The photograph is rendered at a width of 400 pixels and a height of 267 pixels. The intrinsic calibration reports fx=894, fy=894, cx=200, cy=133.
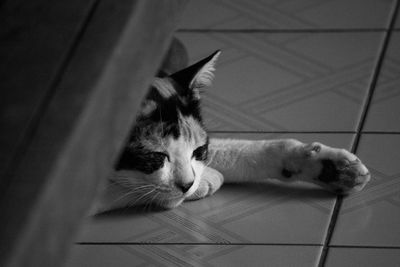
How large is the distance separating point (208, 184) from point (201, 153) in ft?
0.30

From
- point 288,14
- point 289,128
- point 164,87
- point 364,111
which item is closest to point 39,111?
point 164,87

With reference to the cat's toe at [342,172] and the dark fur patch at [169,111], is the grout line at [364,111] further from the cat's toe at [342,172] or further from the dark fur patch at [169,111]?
the dark fur patch at [169,111]

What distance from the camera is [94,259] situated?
1.85 meters

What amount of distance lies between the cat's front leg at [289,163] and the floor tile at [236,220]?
0.13ft

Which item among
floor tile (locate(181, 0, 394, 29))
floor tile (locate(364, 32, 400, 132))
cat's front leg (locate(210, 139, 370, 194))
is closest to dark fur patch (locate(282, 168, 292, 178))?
cat's front leg (locate(210, 139, 370, 194))

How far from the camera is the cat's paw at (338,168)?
194 cm

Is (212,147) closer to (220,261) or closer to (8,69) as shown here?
(220,261)

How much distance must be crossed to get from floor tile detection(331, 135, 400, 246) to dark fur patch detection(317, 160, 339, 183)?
6cm

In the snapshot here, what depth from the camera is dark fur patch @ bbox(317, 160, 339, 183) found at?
196 cm

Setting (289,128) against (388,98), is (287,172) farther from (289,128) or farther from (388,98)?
(388,98)

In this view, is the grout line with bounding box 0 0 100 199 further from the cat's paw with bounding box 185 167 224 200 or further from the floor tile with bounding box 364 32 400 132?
the floor tile with bounding box 364 32 400 132

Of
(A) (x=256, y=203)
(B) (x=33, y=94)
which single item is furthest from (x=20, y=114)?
(A) (x=256, y=203)

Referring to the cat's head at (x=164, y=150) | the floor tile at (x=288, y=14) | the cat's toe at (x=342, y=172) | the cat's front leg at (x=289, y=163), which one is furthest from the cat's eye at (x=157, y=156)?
the floor tile at (x=288, y=14)

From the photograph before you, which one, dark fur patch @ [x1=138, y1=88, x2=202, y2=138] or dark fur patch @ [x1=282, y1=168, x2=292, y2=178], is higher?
dark fur patch @ [x1=138, y1=88, x2=202, y2=138]
